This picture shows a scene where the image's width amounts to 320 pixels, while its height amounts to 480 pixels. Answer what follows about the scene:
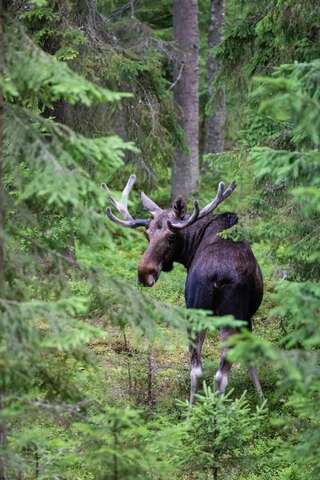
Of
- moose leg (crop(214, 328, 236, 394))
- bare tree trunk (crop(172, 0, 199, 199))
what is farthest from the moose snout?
bare tree trunk (crop(172, 0, 199, 199))

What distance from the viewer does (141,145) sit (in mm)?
15094

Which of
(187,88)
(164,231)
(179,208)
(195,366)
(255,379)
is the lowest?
(255,379)

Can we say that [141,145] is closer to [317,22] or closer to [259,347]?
[317,22]

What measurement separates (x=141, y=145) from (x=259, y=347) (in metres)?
10.5

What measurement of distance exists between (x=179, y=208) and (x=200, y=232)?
49cm

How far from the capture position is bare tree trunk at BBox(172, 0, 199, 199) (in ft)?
61.7

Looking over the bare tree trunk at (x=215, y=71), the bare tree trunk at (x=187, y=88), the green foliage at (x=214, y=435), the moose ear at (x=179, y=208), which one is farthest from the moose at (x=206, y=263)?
the bare tree trunk at (x=215, y=71)

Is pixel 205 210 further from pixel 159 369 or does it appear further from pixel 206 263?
pixel 159 369

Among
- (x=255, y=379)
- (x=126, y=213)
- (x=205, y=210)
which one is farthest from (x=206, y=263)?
(x=255, y=379)

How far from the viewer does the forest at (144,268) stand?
553cm

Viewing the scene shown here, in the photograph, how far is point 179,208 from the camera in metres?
10.2

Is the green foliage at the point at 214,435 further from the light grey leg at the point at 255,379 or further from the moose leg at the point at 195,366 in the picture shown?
the light grey leg at the point at 255,379

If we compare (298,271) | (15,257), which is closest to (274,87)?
(15,257)

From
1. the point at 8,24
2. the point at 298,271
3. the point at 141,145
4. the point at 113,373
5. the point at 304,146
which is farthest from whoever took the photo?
the point at 141,145
